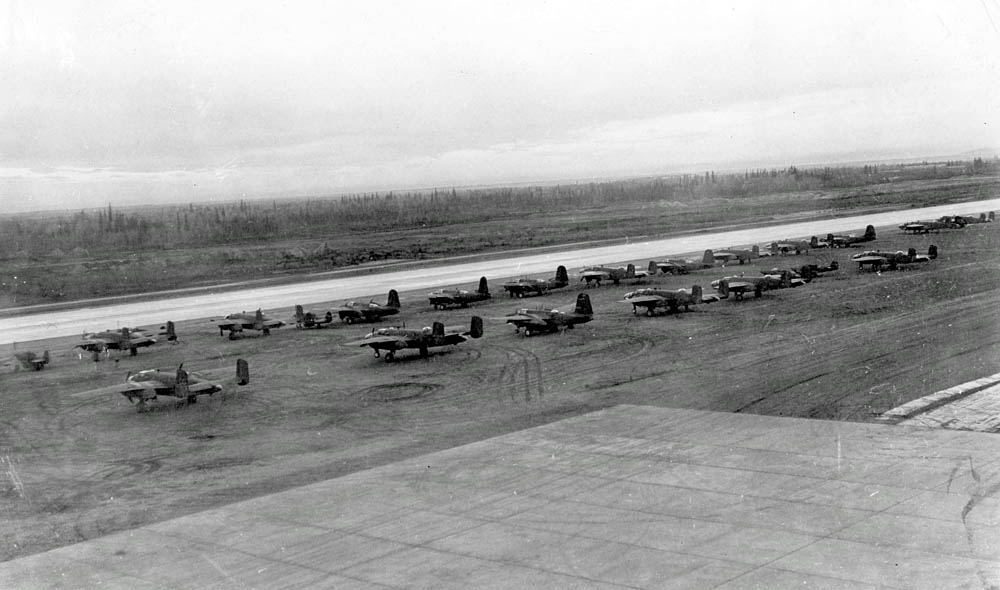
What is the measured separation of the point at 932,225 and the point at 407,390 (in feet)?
287

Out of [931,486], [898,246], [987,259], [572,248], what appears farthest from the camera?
[572,248]

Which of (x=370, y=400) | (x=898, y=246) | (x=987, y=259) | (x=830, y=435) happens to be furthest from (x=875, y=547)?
(x=898, y=246)

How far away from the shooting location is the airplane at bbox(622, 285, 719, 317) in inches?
2170

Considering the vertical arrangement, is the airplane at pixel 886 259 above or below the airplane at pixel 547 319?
above

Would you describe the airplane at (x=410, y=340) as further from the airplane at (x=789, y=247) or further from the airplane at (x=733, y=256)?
the airplane at (x=789, y=247)

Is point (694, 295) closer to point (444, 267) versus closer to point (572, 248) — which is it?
point (444, 267)

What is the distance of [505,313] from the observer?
6081cm

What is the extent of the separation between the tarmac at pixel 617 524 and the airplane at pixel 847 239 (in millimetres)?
72318

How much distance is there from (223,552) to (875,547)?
13543mm

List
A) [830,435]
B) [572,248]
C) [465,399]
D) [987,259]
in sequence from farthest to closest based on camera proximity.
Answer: [572,248] < [987,259] < [465,399] < [830,435]

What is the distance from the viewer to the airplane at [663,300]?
181 ft

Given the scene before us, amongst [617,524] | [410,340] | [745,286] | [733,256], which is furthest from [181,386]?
[733,256]

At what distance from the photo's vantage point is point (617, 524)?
65.3ft

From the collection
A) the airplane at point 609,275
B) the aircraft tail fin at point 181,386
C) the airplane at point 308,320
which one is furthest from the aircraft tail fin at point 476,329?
the airplane at point 609,275
